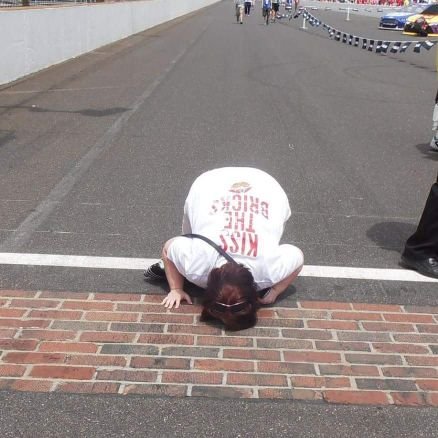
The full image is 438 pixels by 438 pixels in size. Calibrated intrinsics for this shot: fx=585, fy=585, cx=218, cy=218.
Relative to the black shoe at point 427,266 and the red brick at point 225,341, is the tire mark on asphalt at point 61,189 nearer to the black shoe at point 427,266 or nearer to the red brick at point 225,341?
the red brick at point 225,341

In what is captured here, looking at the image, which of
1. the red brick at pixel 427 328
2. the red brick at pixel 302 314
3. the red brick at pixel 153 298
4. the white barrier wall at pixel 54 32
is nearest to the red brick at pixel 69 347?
the red brick at pixel 153 298

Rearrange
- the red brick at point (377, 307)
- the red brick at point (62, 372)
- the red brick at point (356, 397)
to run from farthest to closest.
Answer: the red brick at point (377, 307) → the red brick at point (62, 372) → the red brick at point (356, 397)

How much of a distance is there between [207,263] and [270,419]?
1007 mm

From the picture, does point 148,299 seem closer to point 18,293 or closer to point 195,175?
point 18,293

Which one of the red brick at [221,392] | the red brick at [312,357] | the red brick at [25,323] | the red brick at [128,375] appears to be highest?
the red brick at [128,375]

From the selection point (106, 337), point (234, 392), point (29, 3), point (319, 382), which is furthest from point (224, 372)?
point (29, 3)

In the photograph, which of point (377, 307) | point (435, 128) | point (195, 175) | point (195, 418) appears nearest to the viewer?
point (195, 418)

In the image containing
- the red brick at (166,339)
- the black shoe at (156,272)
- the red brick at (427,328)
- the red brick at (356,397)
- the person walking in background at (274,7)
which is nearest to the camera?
the red brick at (356,397)

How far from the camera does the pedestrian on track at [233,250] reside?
323 cm

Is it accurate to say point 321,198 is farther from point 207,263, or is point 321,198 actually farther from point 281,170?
point 207,263

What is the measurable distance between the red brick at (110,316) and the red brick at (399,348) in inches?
55.3

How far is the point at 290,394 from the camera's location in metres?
2.85

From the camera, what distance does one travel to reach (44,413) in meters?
2.66

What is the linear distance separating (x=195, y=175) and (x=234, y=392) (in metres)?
3.54
